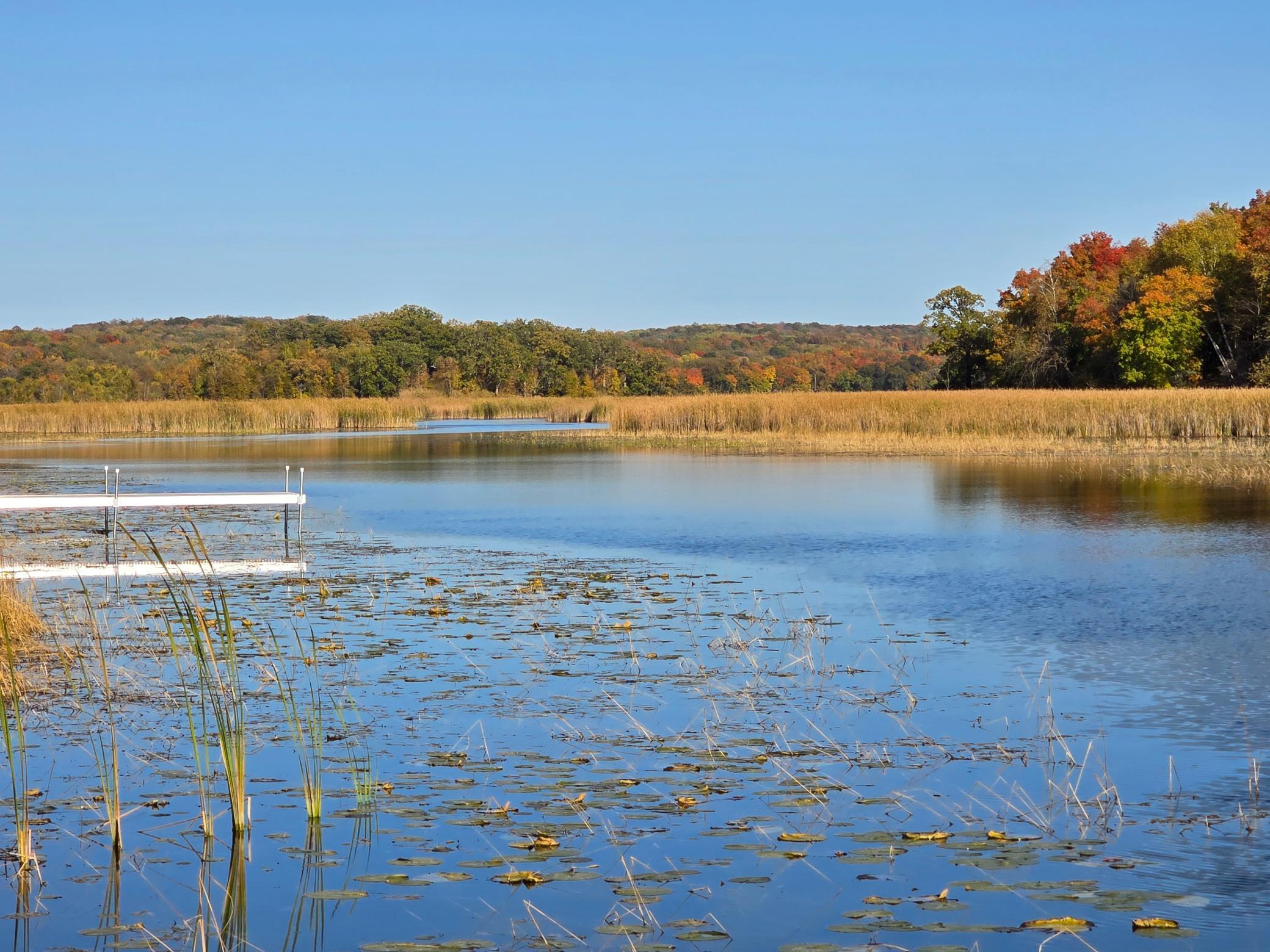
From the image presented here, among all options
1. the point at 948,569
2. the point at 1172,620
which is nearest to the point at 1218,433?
the point at 948,569

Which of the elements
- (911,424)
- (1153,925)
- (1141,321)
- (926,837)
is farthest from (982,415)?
(1153,925)

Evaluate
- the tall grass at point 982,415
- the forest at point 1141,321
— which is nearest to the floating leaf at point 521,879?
the tall grass at point 982,415

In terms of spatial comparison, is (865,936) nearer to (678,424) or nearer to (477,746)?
(477,746)

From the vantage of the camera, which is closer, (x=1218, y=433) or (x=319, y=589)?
(x=319, y=589)

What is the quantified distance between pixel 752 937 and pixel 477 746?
2534 millimetres

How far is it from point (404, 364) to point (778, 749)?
3718 inches

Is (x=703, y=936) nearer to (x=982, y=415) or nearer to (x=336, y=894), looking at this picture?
(x=336, y=894)

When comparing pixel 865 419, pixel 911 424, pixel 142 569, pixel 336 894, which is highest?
pixel 865 419

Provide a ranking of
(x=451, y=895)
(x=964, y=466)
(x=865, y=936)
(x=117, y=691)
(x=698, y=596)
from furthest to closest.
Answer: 1. (x=964, y=466)
2. (x=698, y=596)
3. (x=117, y=691)
4. (x=451, y=895)
5. (x=865, y=936)

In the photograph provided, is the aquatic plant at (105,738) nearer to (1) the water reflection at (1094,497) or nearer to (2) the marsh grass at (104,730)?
(2) the marsh grass at (104,730)

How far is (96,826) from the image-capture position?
18.1ft

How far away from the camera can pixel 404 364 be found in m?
99.1

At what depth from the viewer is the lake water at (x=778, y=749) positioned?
4617 mm

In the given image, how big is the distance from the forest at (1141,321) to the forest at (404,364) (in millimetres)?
19901
